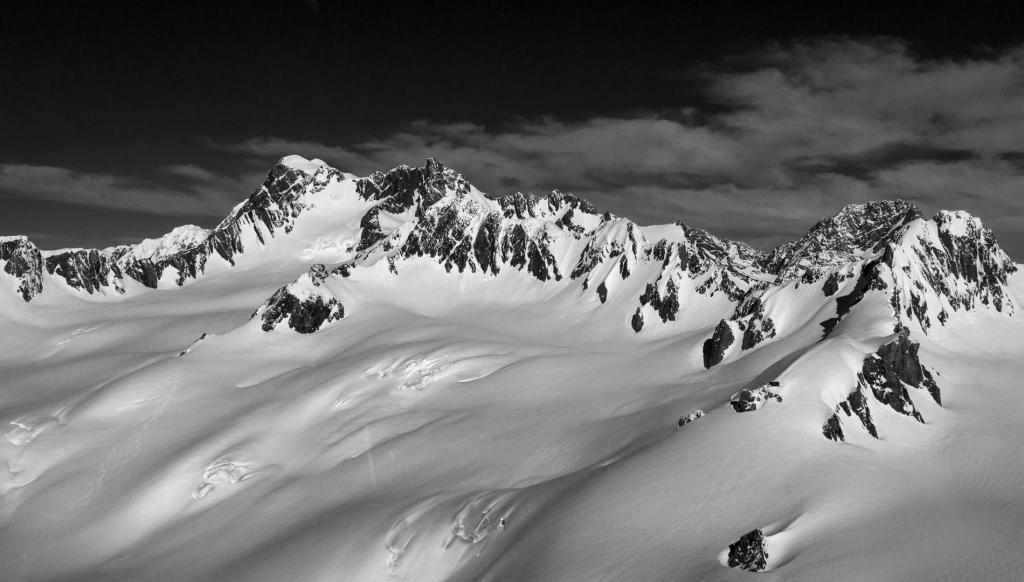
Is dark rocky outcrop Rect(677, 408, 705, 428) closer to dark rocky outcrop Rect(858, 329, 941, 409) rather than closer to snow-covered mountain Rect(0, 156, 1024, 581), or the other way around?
snow-covered mountain Rect(0, 156, 1024, 581)

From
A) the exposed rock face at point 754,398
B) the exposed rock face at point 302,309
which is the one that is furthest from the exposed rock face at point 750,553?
the exposed rock face at point 302,309

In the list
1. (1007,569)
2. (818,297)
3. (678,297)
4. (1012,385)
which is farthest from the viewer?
(678,297)

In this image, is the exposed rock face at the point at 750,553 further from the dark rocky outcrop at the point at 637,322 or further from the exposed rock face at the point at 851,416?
the dark rocky outcrop at the point at 637,322

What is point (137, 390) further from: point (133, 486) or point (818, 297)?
point (818, 297)

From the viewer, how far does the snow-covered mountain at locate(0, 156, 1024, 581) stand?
5247 centimetres

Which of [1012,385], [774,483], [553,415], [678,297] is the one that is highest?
[678,297]

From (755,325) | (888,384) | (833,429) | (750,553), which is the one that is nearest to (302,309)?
(755,325)

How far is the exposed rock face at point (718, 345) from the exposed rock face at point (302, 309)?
10135 cm

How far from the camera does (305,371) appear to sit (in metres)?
137

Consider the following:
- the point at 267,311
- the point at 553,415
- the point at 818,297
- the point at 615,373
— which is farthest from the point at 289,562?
the point at 267,311

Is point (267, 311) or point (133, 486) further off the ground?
point (267, 311)

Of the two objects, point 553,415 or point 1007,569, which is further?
point 553,415

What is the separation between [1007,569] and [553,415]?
57.7 meters

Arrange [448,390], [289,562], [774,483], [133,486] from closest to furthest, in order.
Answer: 1. [774,483]
2. [289,562]
3. [133,486]
4. [448,390]
